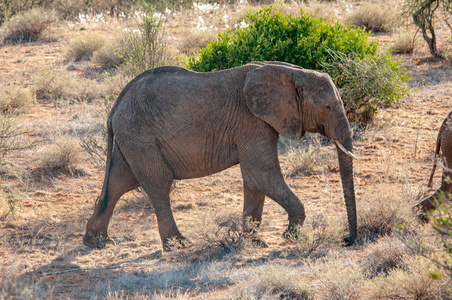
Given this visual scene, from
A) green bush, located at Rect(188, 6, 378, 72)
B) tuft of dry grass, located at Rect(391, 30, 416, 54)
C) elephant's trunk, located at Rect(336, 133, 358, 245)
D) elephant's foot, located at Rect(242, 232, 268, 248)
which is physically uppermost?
green bush, located at Rect(188, 6, 378, 72)

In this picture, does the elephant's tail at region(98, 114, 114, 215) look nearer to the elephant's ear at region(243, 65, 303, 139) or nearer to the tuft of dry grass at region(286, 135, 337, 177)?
the elephant's ear at region(243, 65, 303, 139)

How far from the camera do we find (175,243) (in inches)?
253

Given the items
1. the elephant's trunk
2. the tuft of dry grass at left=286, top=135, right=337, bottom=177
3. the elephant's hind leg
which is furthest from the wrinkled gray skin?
the tuft of dry grass at left=286, top=135, right=337, bottom=177

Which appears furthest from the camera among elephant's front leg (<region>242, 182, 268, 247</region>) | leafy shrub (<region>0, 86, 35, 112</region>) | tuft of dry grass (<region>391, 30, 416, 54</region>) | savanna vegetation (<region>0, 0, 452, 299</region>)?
tuft of dry grass (<region>391, 30, 416, 54</region>)

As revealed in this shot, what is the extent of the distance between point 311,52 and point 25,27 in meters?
12.6

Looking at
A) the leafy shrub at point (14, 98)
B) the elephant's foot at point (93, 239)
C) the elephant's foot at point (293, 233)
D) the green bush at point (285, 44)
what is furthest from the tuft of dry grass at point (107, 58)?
the elephant's foot at point (293, 233)

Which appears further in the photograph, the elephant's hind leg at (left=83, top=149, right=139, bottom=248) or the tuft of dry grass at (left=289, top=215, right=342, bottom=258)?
the elephant's hind leg at (left=83, top=149, right=139, bottom=248)

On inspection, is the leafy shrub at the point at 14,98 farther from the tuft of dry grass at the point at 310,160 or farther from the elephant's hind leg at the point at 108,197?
the tuft of dry grass at the point at 310,160

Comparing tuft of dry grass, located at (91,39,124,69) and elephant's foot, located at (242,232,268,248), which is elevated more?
tuft of dry grass, located at (91,39,124,69)

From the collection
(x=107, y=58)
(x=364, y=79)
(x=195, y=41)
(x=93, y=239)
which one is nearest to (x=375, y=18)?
(x=195, y=41)

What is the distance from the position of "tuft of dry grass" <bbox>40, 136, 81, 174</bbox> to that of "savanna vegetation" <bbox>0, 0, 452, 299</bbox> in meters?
0.02

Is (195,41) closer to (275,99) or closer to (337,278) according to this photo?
(275,99)

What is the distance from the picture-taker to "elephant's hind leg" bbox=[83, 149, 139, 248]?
673cm

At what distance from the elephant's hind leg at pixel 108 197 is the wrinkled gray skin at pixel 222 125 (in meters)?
0.13
